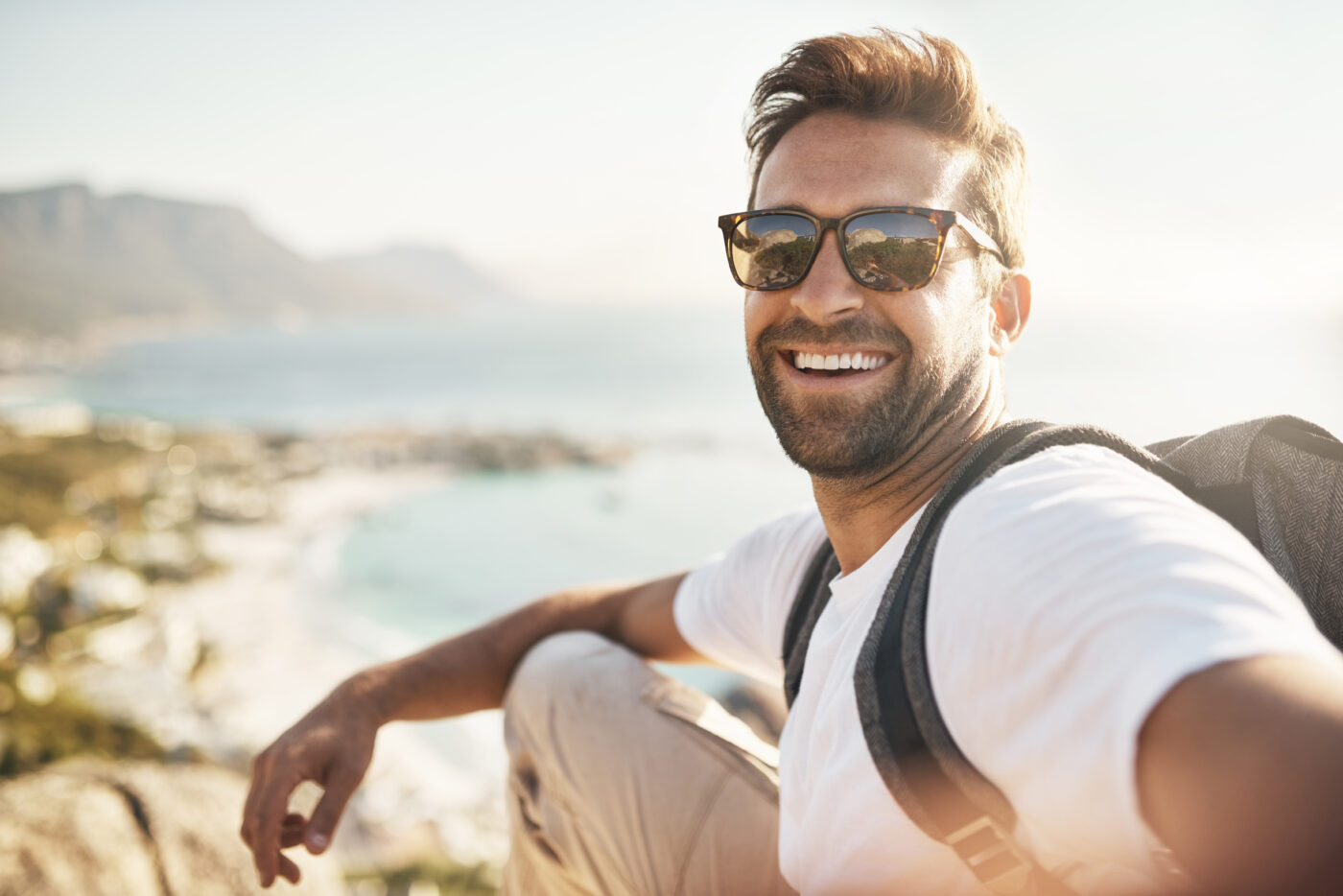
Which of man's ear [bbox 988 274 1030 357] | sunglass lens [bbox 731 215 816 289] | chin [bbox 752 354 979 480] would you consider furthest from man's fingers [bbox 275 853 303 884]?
man's ear [bbox 988 274 1030 357]

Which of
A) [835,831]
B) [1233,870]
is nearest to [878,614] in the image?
[835,831]

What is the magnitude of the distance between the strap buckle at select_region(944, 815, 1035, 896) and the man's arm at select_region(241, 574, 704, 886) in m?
1.49

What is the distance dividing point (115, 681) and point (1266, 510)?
14.4 metres

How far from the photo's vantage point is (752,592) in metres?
2.31

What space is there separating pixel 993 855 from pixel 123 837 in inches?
120

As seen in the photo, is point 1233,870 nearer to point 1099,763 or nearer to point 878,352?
point 1099,763

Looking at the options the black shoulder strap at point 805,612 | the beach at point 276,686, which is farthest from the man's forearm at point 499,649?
the beach at point 276,686

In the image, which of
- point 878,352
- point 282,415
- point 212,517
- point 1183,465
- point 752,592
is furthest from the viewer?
point 282,415

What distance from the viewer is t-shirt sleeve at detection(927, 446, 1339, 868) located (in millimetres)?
831

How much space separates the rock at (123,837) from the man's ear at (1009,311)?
2963 mm

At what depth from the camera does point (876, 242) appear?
5.87ft

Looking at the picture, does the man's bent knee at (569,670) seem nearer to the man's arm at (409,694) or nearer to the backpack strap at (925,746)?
the man's arm at (409,694)

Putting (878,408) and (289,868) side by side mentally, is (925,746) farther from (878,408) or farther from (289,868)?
(289,868)

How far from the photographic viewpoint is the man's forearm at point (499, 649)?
98.2 inches
